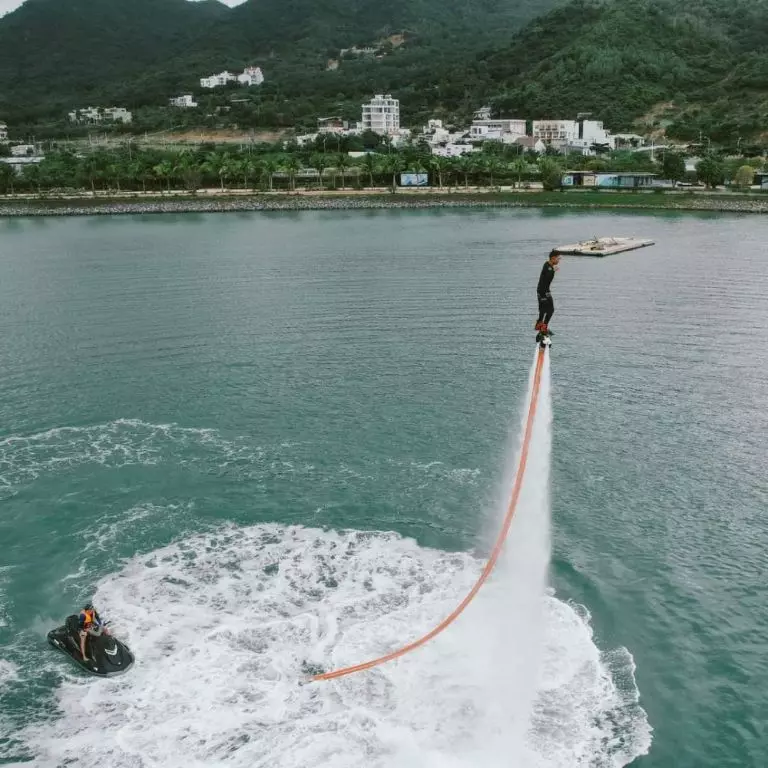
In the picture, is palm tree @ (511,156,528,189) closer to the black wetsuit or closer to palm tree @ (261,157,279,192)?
palm tree @ (261,157,279,192)

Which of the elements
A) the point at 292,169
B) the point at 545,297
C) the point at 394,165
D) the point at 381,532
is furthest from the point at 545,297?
the point at 394,165

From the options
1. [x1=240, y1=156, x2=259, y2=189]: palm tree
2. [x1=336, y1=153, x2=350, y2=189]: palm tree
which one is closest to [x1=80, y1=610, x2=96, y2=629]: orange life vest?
[x1=240, y1=156, x2=259, y2=189]: palm tree

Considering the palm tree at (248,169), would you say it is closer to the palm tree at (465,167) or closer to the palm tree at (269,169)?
the palm tree at (269,169)

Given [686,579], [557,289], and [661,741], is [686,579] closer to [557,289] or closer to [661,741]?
[661,741]

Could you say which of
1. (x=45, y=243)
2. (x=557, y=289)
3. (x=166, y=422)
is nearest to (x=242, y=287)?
(x=557, y=289)

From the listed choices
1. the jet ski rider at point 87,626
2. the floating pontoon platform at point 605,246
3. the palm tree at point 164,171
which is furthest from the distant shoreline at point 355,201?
the jet ski rider at point 87,626
